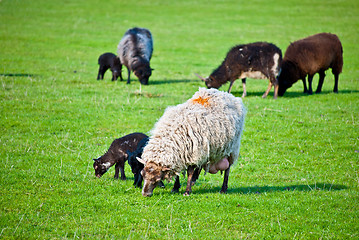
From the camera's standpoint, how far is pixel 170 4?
54.1 metres

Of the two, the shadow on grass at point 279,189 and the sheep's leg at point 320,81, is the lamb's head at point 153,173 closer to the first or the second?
the shadow on grass at point 279,189

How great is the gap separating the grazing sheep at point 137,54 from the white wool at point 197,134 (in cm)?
1227

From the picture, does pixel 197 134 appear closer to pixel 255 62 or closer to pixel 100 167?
pixel 100 167

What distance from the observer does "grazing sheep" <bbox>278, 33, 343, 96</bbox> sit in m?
18.8

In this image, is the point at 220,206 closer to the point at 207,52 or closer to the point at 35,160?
the point at 35,160

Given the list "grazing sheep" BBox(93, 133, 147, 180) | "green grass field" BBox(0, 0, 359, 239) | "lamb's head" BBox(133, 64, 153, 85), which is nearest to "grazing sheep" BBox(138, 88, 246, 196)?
"green grass field" BBox(0, 0, 359, 239)

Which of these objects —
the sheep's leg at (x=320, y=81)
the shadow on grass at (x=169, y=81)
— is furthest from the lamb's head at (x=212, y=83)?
the sheep's leg at (x=320, y=81)

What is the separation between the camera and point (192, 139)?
7.79 m

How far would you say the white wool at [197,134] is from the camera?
770 cm

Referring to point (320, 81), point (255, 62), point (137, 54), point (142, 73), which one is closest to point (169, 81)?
point (142, 73)

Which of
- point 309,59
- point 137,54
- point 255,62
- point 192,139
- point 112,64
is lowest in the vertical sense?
point 112,64

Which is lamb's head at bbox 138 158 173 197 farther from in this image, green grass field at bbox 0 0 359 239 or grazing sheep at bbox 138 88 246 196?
green grass field at bbox 0 0 359 239

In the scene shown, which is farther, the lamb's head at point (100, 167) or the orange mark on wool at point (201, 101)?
the lamb's head at point (100, 167)

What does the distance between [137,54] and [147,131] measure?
29.7ft
